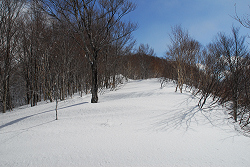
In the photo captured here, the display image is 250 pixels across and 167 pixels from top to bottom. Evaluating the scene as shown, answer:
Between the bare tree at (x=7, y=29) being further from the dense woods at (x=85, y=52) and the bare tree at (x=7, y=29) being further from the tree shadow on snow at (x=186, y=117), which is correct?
the tree shadow on snow at (x=186, y=117)

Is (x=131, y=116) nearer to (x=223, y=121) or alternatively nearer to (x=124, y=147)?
(x=124, y=147)

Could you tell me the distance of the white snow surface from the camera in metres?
2.42

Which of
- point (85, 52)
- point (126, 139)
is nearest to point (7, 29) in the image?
point (85, 52)

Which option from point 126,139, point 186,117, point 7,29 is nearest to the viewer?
point 126,139

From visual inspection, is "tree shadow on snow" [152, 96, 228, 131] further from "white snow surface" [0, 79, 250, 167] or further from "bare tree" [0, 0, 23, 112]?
"bare tree" [0, 0, 23, 112]

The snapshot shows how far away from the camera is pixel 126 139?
3.07 metres

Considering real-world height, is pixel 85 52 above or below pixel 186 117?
above

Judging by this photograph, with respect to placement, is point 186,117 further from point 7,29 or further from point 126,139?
point 7,29

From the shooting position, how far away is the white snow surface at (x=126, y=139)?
2.42m

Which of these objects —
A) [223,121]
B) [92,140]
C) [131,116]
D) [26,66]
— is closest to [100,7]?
[131,116]

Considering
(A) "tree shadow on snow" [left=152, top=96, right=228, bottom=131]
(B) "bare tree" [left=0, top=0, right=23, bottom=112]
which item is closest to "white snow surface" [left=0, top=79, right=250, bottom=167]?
(A) "tree shadow on snow" [left=152, top=96, right=228, bottom=131]

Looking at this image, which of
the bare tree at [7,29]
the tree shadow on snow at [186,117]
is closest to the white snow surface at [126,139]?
the tree shadow on snow at [186,117]

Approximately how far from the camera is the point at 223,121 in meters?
4.36

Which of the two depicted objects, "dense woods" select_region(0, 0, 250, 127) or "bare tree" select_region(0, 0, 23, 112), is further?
"bare tree" select_region(0, 0, 23, 112)
